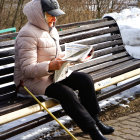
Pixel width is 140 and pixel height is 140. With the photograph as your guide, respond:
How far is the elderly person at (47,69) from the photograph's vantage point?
127 inches

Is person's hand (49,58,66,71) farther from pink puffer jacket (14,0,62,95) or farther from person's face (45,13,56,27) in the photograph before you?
person's face (45,13,56,27)

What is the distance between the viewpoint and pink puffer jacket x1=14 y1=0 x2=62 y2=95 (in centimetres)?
323

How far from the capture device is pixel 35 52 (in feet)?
10.8

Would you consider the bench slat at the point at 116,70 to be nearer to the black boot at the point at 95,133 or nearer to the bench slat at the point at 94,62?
the bench slat at the point at 94,62

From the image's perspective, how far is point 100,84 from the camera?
394 centimetres

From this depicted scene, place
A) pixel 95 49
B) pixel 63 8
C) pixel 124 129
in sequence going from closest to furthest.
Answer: pixel 124 129, pixel 95 49, pixel 63 8

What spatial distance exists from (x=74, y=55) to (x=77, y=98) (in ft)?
1.49

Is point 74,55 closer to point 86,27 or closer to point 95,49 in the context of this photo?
point 95,49

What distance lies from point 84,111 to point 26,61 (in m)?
0.78

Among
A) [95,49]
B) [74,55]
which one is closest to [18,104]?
[74,55]

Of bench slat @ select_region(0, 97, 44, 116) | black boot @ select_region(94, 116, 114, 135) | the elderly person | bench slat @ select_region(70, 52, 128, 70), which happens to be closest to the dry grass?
bench slat @ select_region(70, 52, 128, 70)

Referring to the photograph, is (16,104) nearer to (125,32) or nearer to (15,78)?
(15,78)

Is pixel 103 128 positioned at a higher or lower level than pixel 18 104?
lower

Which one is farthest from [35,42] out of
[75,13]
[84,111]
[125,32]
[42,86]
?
[75,13]
